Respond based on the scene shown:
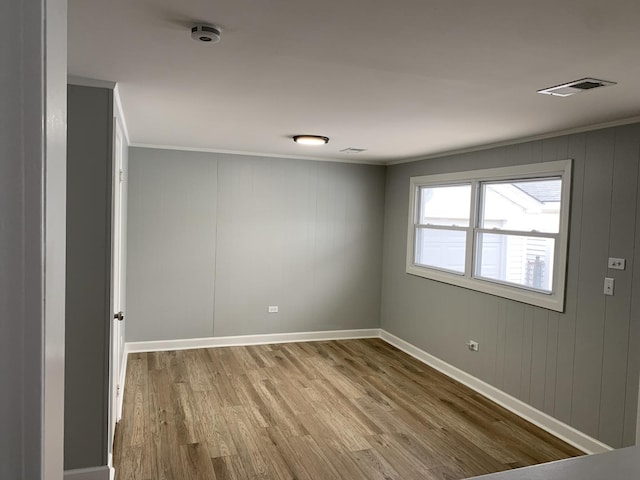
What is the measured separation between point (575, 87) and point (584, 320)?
1.87 metres

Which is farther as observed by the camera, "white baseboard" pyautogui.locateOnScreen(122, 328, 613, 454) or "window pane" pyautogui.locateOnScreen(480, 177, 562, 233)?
"window pane" pyautogui.locateOnScreen(480, 177, 562, 233)

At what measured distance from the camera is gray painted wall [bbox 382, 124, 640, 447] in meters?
3.26

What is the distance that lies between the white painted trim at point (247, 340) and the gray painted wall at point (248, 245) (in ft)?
0.23

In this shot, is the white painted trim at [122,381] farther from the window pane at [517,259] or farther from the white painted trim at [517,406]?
the window pane at [517,259]

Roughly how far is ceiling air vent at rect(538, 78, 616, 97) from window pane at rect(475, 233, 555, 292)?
5.39 feet

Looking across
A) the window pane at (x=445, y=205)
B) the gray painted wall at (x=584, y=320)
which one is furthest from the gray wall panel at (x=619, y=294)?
the window pane at (x=445, y=205)

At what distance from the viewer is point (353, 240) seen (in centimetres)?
639

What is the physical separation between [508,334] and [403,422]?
1.26 metres

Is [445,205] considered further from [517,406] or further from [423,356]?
[517,406]

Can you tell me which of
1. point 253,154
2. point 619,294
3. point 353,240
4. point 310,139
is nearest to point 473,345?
point 619,294

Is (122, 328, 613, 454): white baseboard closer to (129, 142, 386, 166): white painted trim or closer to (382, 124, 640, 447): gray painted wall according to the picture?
(382, 124, 640, 447): gray painted wall

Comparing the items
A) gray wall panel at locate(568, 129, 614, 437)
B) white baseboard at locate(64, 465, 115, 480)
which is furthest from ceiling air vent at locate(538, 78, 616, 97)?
white baseboard at locate(64, 465, 115, 480)
